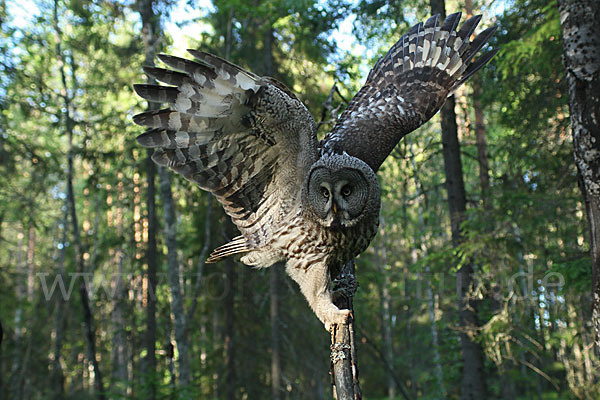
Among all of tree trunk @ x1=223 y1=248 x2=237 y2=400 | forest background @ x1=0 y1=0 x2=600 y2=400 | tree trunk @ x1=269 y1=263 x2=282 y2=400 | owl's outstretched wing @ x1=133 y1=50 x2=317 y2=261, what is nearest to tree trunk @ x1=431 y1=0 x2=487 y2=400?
forest background @ x1=0 y1=0 x2=600 y2=400

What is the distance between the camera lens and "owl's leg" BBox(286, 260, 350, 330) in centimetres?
321

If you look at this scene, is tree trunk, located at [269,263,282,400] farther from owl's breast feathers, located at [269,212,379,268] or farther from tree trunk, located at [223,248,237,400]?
owl's breast feathers, located at [269,212,379,268]

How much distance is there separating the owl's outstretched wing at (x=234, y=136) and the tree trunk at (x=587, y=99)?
2.46 m

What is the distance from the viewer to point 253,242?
380 centimetres

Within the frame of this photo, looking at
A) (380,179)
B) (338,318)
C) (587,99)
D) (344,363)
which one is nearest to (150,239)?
(380,179)

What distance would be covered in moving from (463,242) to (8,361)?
58.1 feet

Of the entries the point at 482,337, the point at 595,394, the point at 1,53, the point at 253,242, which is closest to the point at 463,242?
the point at 482,337

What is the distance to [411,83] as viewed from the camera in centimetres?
435

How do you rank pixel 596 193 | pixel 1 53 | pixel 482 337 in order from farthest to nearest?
pixel 1 53 → pixel 482 337 → pixel 596 193

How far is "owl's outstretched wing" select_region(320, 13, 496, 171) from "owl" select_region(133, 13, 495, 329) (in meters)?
0.02

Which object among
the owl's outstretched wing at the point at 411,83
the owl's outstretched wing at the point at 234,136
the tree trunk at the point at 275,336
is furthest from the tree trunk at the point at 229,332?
the owl's outstretched wing at the point at 234,136

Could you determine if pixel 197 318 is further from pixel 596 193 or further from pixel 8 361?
pixel 596 193

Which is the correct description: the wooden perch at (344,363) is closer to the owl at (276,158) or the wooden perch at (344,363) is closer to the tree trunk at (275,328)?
the owl at (276,158)

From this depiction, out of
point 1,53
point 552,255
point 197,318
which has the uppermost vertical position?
point 1,53
